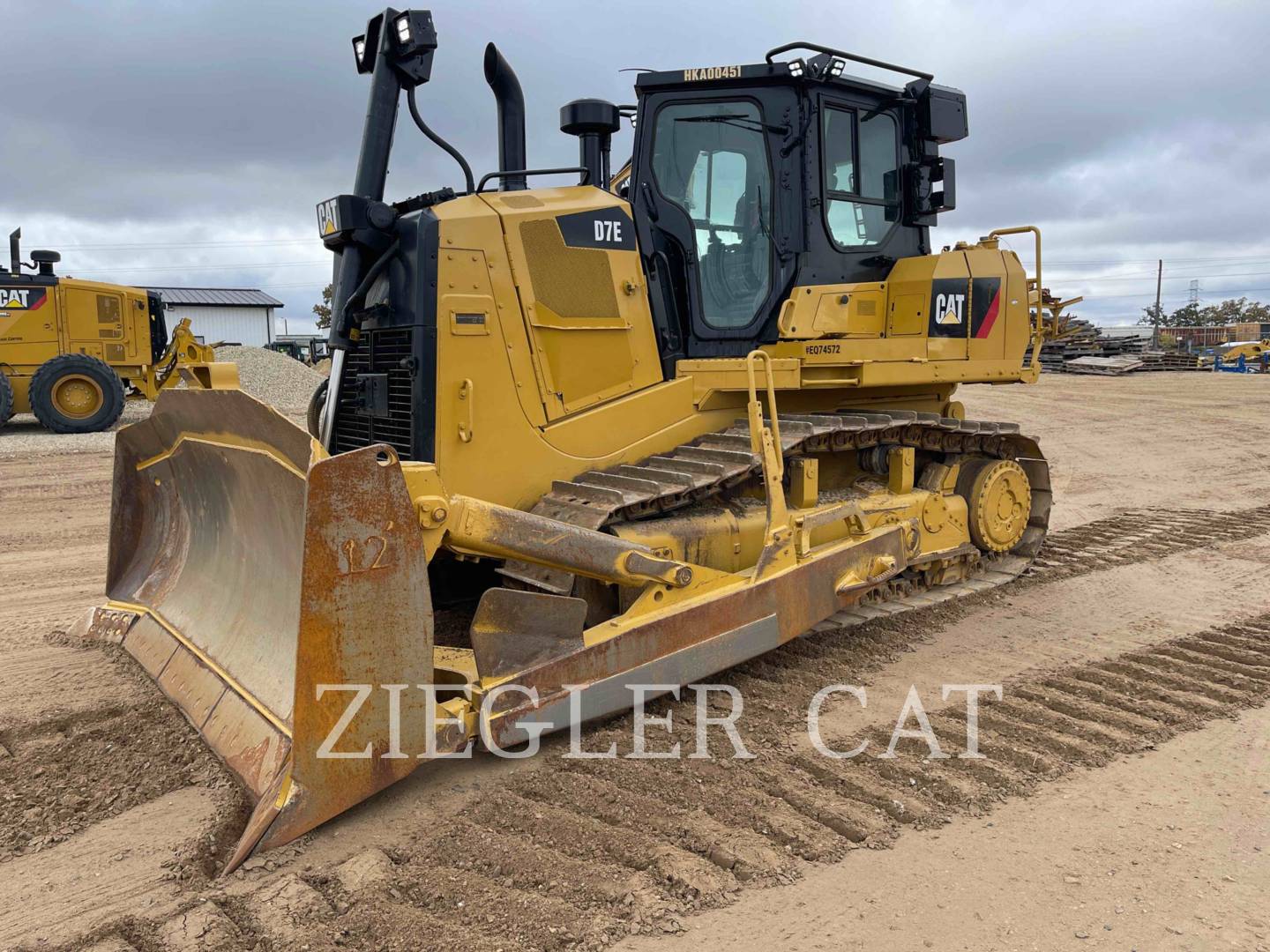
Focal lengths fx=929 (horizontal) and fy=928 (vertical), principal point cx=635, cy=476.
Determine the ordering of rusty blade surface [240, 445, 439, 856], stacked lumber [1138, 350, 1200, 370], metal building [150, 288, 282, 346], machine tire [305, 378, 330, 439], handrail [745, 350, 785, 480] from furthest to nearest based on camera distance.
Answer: metal building [150, 288, 282, 346], stacked lumber [1138, 350, 1200, 370], machine tire [305, 378, 330, 439], handrail [745, 350, 785, 480], rusty blade surface [240, 445, 439, 856]

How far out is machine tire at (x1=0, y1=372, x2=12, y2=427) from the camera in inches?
529

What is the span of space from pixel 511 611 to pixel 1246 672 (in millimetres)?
3522

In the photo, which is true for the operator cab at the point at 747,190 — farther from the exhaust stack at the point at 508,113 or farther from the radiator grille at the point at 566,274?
the exhaust stack at the point at 508,113

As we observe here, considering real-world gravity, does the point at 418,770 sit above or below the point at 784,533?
below

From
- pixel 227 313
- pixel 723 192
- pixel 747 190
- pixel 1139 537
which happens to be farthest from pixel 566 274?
pixel 227 313

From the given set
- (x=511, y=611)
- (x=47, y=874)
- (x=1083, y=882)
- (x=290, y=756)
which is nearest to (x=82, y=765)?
(x=47, y=874)

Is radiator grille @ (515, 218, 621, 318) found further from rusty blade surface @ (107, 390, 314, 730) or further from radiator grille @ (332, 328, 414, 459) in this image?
rusty blade surface @ (107, 390, 314, 730)

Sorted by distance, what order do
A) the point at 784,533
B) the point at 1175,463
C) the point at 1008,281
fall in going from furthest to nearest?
the point at 1175,463 → the point at 1008,281 → the point at 784,533

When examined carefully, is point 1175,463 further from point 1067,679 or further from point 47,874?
point 47,874

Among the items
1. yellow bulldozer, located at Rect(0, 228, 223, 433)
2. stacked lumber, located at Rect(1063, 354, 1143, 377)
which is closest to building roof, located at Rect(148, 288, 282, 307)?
yellow bulldozer, located at Rect(0, 228, 223, 433)

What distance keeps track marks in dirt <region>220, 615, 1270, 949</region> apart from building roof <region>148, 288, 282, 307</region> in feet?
162

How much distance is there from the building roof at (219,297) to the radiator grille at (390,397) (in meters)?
47.7

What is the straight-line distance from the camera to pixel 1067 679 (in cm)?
427

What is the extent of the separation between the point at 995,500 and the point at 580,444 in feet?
9.40
